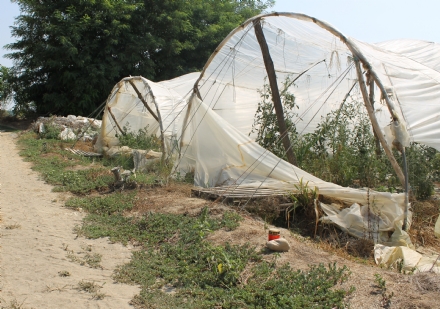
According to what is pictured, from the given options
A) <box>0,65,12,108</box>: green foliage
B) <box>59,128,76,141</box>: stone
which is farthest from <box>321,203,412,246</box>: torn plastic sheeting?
<box>0,65,12,108</box>: green foliage

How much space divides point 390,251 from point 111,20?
16.7m

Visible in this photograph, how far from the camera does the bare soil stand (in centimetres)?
385

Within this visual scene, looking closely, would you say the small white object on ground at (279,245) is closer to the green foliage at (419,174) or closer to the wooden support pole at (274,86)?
the wooden support pole at (274,86)

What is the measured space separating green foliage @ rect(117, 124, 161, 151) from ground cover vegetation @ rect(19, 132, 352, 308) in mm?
3930

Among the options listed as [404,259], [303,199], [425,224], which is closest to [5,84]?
[303,199]

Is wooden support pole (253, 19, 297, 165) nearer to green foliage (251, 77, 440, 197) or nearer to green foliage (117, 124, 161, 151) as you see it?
green foliage (251, 77, 440, 197)

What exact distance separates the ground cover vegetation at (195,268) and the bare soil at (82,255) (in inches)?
4.9

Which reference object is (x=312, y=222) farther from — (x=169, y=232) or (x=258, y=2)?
(x=258, y=2)

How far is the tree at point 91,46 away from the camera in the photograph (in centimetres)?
1853

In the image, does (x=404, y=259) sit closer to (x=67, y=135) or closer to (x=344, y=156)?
(x=344, y=156)

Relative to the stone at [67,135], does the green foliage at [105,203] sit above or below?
below

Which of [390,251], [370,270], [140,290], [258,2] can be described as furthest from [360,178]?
[258,2]

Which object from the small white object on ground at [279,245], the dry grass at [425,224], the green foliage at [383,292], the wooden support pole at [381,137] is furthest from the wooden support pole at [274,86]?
the green foliage at [383,292]

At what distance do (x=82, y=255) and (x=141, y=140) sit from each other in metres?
6.47
